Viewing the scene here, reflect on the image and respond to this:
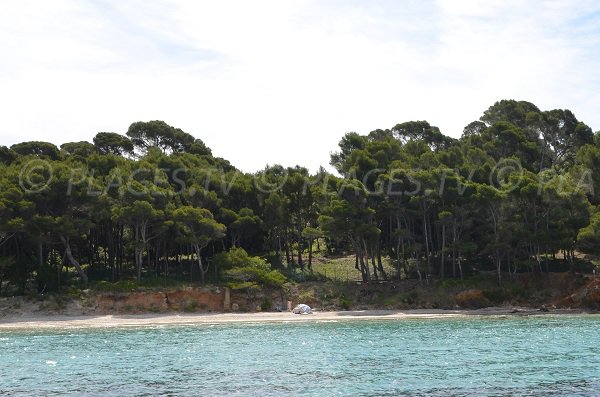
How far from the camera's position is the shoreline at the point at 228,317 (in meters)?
46.6

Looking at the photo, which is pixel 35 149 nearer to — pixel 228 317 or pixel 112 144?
pixel 112 144

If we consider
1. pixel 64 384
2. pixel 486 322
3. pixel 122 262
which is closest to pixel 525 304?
pixel 486 322

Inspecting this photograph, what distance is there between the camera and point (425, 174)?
54938 mm

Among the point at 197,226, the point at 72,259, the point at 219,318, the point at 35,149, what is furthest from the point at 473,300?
the point at 35,149

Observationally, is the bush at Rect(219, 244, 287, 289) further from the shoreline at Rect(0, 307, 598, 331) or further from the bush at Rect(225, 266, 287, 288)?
the shoreline at Rect(0, 307, 598, 331)

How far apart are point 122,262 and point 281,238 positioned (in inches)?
550

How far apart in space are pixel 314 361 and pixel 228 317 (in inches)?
903

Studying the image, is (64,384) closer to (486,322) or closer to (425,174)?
(486,322)

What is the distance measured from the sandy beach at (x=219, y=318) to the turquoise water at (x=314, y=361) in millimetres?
4383

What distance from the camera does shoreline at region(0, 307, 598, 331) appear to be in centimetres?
4656

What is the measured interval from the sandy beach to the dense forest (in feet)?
12.5

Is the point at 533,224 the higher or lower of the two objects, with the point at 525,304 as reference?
higher

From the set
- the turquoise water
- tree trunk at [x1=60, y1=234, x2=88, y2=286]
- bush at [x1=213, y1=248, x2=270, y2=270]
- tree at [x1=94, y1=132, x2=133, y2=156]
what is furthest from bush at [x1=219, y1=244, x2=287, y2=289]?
tree at [x1=94, y1=132, x2=133, y2=156]

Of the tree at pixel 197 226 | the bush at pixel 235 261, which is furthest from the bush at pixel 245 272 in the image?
the tree at pixel 197 226
